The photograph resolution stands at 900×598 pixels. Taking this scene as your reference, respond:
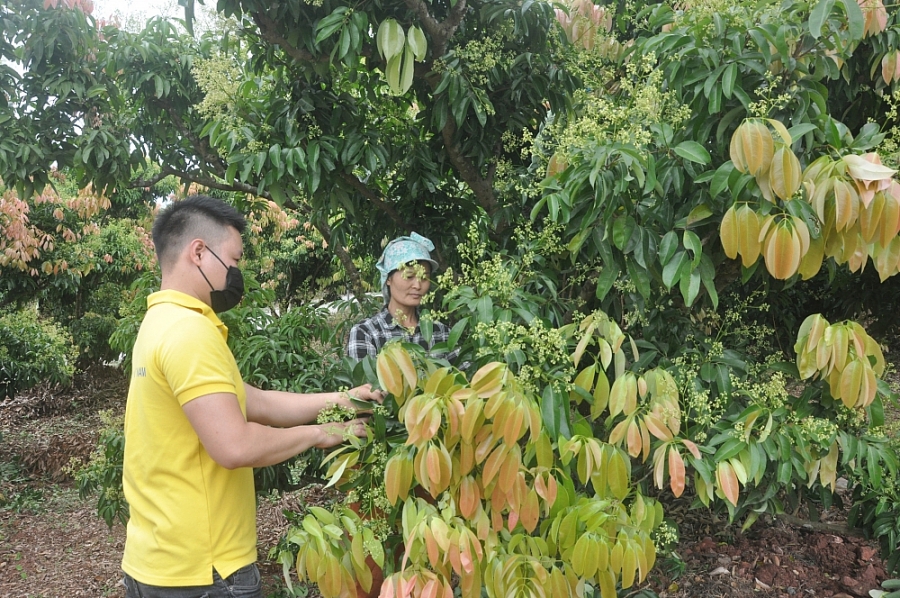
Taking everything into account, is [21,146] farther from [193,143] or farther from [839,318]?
[839,318]

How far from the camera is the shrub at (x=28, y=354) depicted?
5555 millimetres

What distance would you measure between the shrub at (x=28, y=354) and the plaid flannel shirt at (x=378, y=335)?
4.38 m

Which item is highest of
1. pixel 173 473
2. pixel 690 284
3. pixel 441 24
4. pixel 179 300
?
pixel 441 24

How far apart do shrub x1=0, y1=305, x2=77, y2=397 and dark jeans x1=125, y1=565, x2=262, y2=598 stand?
4788 millimetres

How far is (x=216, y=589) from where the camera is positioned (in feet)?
5.09

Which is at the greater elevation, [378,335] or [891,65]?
[891,65]

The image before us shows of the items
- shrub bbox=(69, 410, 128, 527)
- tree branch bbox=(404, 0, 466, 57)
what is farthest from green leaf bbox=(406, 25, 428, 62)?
shrub bbox=(69, 410, 128, 527)

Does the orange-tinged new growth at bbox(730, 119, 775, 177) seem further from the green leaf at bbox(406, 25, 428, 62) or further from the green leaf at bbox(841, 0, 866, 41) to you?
the green leaf at bbox(406, 25, 428, 62)

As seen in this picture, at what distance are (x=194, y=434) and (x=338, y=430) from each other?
32 cm

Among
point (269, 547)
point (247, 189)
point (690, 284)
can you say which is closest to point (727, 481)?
point (690, 284)

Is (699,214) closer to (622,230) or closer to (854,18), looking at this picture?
(622,230)

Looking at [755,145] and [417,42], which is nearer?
[755,145]

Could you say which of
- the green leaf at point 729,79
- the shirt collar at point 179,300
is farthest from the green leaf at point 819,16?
the shirt collar at point 179,300

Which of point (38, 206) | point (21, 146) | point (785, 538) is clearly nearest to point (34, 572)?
point (21, 146)
